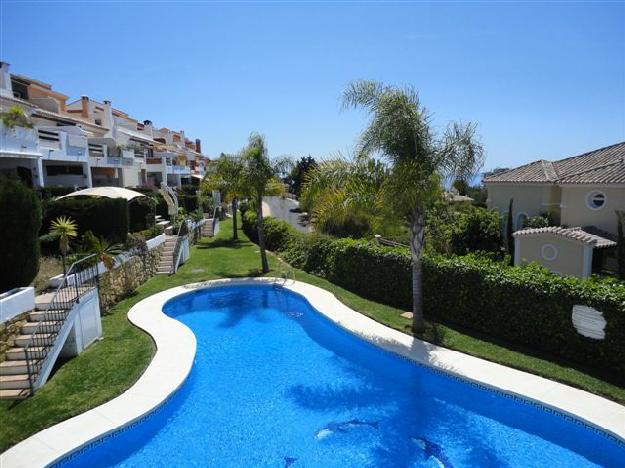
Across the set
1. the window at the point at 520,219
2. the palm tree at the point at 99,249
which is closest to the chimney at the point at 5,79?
the palm tree at the point at 99,249

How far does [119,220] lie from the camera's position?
18.7 metres

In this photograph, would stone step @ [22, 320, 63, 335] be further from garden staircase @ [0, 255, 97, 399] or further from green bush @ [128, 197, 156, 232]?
green bush @ [128, 197, 156, 232]

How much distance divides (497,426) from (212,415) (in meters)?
6.33

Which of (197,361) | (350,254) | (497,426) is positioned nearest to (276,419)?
(197,361)

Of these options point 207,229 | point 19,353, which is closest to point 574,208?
point 19,353

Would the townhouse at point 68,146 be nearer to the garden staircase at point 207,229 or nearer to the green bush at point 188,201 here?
the green bush at point 188,201

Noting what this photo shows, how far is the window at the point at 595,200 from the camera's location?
70.2 ft

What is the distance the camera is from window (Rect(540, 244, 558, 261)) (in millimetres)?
20641

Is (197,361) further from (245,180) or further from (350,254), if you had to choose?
(245,180)

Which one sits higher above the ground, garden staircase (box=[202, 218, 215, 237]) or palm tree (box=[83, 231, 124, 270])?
palm tree (box=[83, 231, 124, 270])

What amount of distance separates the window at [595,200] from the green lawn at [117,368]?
1367 cm

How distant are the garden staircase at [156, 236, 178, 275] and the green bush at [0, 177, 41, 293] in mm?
10383

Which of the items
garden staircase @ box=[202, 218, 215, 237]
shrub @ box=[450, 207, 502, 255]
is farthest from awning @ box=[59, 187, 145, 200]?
shrub @ box=[450, 207, 502, 255]

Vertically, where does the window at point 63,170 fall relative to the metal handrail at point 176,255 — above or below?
above
